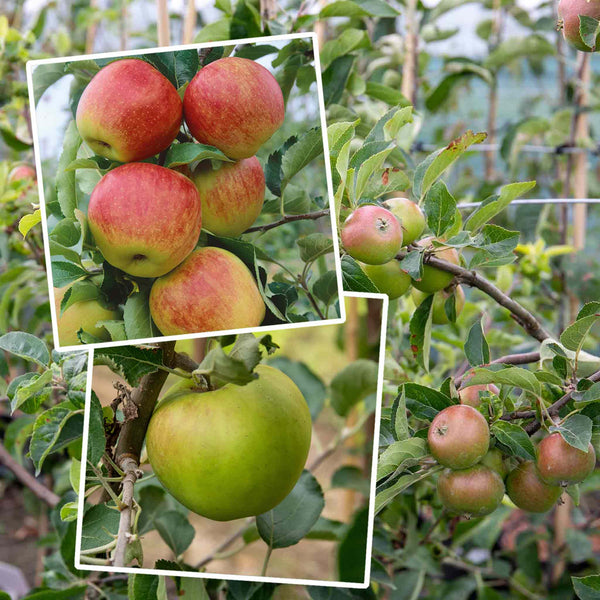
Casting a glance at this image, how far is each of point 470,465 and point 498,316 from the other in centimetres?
68

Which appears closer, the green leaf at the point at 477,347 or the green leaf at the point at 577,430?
the green leaf at the point at 577,430

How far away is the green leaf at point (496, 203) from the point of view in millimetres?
567

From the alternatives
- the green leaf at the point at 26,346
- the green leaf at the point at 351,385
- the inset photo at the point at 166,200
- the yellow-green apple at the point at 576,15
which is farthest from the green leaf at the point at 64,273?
the yellow-green apple at the point at 576,15

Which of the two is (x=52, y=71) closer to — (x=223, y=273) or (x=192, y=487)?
(x=223, y=273)

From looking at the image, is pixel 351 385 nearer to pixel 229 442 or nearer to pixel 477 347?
pixel 477 347

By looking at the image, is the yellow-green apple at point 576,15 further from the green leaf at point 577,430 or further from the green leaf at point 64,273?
the green leaf at point 64,273

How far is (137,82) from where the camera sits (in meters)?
0.53

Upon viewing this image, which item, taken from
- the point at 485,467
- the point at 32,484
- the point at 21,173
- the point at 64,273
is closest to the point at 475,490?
the point at 485,467

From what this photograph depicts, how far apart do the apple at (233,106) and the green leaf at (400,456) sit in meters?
0.25

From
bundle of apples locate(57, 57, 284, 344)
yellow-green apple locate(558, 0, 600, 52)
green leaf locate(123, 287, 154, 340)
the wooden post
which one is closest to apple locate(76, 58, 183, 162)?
bundle of apples locate(57, 57, 284, 344)

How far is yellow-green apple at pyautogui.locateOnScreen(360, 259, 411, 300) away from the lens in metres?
0.62

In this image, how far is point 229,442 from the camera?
499 mm

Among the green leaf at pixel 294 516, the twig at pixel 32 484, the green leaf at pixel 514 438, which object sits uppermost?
the green leaf at pixel 514 438

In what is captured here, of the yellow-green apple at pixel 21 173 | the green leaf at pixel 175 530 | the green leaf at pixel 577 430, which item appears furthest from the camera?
the yellow-green apple at pixel 21 173
